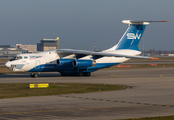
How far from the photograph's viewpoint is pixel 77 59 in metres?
40.4

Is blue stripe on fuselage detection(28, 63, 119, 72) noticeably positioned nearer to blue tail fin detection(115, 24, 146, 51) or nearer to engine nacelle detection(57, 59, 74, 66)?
engine nacelle detection(57, 59, 74, 66)

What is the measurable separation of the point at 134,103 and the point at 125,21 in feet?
90.1

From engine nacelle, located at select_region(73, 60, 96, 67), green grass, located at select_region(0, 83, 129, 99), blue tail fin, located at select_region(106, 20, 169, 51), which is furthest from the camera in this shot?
blue tail fin, located at select_region(106, 20, 169, 51)

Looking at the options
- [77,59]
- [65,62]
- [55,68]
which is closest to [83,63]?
[77,59]

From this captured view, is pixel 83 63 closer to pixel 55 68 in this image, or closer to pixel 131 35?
pixel 55 68

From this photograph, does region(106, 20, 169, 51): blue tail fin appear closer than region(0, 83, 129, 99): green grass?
No

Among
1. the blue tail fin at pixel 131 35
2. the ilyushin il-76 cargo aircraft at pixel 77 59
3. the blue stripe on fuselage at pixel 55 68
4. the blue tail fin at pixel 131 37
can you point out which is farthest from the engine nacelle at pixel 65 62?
the blue tail fin at pixel 131 37

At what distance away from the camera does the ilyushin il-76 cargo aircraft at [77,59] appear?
37875 millimetres

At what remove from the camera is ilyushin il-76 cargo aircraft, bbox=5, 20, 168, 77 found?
37.9m

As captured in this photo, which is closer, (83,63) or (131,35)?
(83,63)

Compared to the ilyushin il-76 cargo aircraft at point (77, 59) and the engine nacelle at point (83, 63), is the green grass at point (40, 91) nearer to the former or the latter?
the ilyushin il-76 cargo aircraft at point (77, 59)

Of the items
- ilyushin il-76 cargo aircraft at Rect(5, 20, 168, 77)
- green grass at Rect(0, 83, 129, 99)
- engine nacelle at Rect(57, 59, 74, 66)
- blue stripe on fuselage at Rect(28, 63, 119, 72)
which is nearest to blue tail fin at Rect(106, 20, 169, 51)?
ilyushin il-76 cargo aircraft at Rect(5, 20, 168, 77)

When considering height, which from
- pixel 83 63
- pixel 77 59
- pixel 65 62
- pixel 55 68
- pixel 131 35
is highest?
pixel 131 35

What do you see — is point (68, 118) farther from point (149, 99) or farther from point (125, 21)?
point (125, 21)
